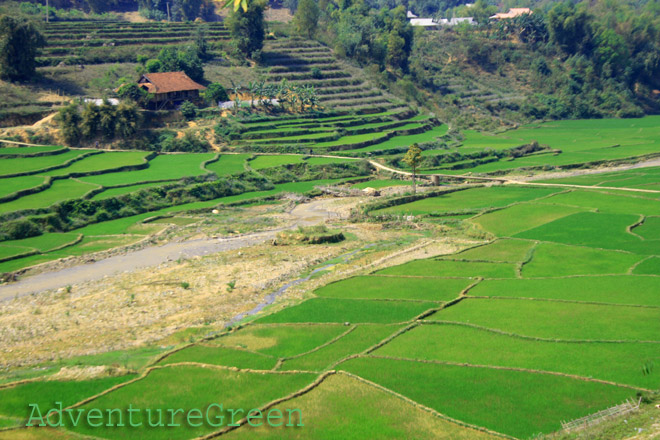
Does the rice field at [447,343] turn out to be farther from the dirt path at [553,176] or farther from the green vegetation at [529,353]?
the dirt path at [553,176]

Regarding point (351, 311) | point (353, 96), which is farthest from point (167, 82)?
point (351, 311)

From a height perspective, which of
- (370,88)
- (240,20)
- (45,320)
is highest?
(240,20)

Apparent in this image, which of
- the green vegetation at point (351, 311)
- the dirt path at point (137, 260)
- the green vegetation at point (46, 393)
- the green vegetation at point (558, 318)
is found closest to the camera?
the green vegetation at point (46, 393)

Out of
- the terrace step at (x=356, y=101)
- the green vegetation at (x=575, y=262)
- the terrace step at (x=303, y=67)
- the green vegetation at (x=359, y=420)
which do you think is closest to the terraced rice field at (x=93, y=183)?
the terrace step at (x=356, y=101)

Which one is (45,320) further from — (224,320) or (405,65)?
(405,65)

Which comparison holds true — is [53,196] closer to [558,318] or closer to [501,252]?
[501,252]

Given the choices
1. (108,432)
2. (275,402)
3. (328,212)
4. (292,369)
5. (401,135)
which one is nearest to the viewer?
(108,432)

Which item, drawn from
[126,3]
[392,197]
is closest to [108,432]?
[392,197]

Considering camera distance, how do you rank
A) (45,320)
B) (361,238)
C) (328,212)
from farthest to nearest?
(328,212) < (361,238) < (45,320)
